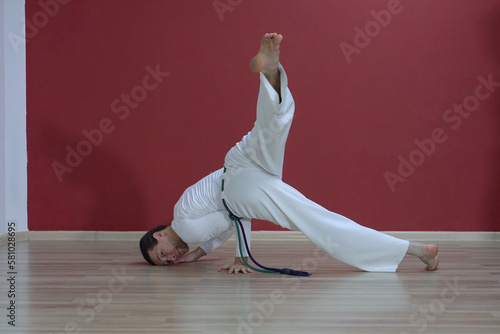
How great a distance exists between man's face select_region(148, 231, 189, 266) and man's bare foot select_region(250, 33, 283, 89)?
0.93 m

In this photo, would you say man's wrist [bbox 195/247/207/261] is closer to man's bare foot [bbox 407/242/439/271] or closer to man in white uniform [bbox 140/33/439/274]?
man in white uniform [bbox 140/33/439/274]

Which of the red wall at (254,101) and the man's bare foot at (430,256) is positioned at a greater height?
the red wall at (254,101)

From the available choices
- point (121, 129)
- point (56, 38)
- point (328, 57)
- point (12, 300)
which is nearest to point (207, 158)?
point (121, 129)

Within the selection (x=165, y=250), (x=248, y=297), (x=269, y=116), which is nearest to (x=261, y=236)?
(x=165, y=250)

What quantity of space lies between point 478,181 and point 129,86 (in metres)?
2.17

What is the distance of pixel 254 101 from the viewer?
3682mm

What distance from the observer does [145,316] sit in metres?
1.85

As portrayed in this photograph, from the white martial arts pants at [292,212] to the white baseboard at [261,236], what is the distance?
1123mm

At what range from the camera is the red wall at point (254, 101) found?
11.9ft

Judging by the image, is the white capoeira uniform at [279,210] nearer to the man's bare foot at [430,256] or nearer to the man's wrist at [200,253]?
the man's bare foot at [430,256]

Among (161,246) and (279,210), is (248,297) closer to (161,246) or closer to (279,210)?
(279,210)

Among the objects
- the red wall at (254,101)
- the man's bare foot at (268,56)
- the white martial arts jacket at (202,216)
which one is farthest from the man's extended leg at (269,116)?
the red wall at (254,101)

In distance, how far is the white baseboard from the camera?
3.62 meters

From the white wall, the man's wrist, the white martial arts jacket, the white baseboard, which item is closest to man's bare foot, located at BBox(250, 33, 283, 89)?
the white martial arts jacket
